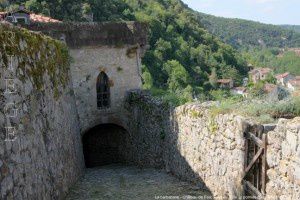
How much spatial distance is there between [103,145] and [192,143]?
9.56 metres

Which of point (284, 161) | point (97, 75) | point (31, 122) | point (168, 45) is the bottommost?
point (284, 161)

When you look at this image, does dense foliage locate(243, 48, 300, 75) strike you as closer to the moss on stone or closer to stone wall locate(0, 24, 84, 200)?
the moss on stone

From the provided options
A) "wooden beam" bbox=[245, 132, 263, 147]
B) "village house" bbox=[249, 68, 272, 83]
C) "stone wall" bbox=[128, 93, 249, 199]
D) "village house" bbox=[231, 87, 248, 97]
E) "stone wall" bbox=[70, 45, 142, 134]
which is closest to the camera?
"wooden beam" bbox=[245, 132, 263, 147]

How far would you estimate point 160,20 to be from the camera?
61062mm

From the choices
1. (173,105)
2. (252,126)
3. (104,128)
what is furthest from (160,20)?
(252,126)

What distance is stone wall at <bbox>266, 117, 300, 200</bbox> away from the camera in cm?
593

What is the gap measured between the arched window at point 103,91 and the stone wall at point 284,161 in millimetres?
11165

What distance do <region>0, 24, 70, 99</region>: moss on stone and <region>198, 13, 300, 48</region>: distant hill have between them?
474 feet

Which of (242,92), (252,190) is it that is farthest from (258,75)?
(252,190)

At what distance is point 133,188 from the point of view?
1121 cm

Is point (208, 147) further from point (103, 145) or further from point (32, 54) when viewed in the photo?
point (103, 145)

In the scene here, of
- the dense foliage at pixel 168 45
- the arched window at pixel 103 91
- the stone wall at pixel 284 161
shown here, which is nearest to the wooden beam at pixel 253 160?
the stone wall at pixel 284 161

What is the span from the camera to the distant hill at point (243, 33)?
162 meters

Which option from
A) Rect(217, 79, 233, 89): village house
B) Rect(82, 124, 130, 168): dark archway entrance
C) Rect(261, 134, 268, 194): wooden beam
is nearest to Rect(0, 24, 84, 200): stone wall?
Rect(261, 134, 268, 194): wooden beam
